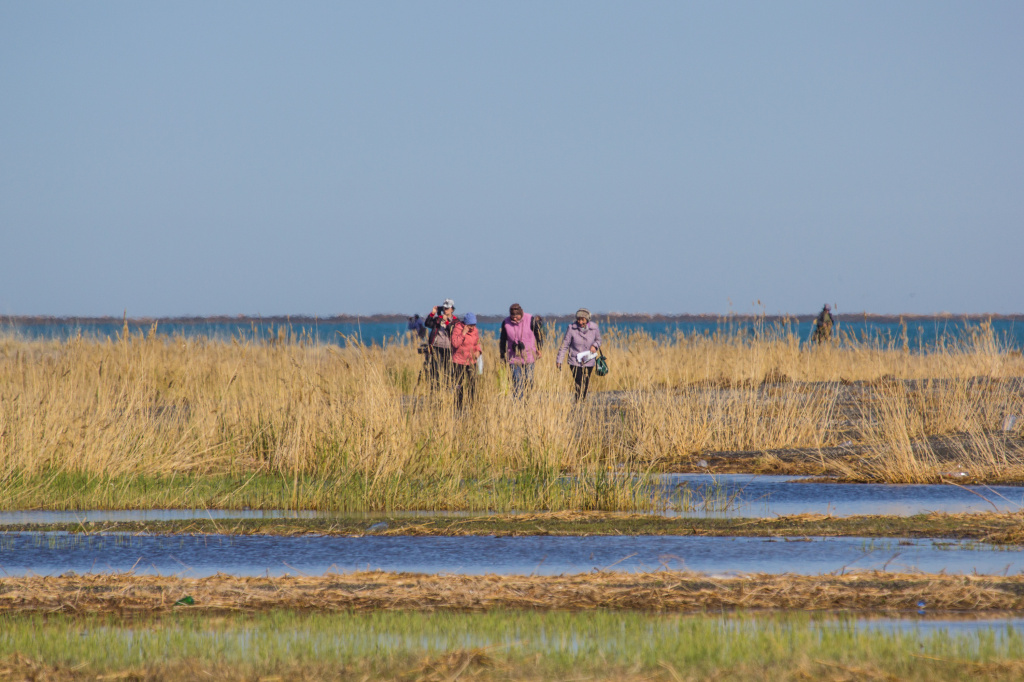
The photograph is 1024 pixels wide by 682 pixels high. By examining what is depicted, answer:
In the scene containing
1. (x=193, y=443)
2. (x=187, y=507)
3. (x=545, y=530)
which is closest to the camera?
(x=545, y=530)

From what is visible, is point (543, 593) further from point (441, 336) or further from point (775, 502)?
point (441, 336)

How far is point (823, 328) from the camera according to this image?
2600 centimetres

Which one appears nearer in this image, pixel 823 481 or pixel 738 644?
pixel 738 644

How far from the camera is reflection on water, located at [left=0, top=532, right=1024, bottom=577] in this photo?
24.7ft

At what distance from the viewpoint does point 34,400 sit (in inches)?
498

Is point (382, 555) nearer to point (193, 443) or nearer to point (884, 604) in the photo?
point (884, 604)

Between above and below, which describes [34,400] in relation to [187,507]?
above

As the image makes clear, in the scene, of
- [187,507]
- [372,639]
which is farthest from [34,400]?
[372,639]

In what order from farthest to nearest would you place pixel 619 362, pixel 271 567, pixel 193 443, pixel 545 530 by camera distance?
pixel 619 362
pixel 193 443
pixel 545 530
pixel 271 567

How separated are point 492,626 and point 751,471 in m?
8.38

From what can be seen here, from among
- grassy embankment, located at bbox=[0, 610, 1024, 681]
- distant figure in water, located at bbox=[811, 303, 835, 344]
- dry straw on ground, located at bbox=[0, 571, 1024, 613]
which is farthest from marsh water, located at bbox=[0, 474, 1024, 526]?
distant figure in water, located at bbox=[811, 303, 835, 344]

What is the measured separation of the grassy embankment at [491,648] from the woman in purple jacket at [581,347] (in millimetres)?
10566

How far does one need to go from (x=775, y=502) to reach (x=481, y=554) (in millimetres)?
4061

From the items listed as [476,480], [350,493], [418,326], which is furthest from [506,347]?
[350,493]
